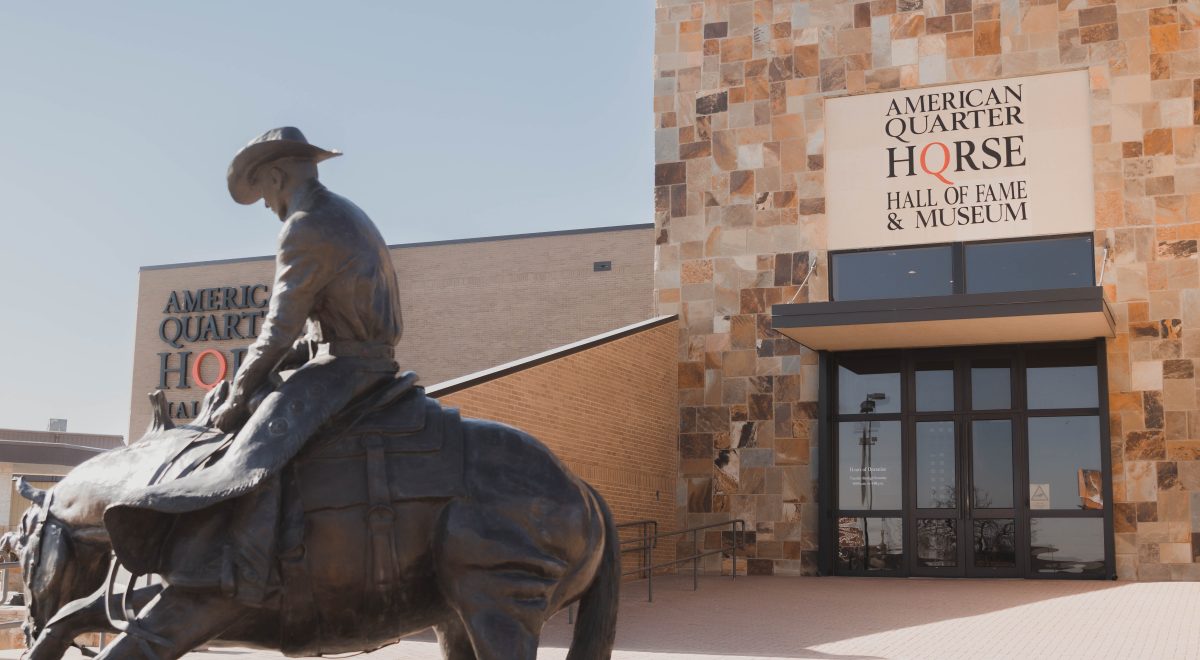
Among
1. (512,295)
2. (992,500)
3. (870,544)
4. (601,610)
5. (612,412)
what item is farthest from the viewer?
(512,295)

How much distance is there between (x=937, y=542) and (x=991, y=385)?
2613 millimetres

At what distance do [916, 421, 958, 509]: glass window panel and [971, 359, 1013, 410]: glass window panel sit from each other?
585 millimetres

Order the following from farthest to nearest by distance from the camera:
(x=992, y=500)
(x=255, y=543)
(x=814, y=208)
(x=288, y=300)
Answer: (x=814, y=208), (x=992, y=500), (x=288, y=300), (x=255, y=543)

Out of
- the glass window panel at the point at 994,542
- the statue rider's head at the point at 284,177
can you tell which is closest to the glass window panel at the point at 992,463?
the glass window panel at the point at 994,542

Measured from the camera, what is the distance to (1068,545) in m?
19.1

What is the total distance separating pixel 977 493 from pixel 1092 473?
5.63 ft

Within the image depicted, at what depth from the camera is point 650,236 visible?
35.5m

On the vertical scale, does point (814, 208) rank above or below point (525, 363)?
above

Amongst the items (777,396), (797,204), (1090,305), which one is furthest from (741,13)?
(1090,305)

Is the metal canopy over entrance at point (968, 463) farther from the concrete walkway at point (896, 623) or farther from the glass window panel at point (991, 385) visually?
the concrete walkway at point (896, 623)

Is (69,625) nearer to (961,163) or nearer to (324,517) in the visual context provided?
(324,517)

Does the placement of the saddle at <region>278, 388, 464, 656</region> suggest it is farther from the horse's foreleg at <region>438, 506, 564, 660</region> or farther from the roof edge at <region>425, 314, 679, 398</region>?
the roof edge at <region>425, 314, 679, 398</region>

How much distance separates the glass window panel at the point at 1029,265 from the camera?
64.9ft

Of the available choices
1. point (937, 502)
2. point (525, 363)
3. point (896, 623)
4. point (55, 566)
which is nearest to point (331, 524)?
point (55, 566)
